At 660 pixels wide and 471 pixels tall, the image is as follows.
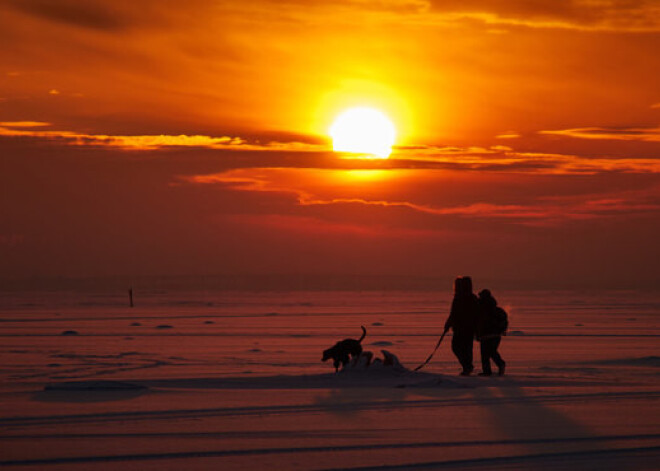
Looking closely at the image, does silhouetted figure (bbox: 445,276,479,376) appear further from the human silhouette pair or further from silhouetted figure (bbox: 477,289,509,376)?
silhouetted figure (bbox: 477,289,509,376)

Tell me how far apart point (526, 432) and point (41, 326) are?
30.1 meters

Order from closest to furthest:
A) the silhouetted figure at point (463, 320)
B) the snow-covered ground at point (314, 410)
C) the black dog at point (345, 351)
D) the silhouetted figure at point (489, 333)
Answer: the snow-covered ground at point (314, 410) → the silhouetted figure at point (489, 333) → the black dog at point (345, 351) → the silhouetted figure at point (463, 320)

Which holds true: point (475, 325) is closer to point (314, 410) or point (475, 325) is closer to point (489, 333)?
point (489, 333)

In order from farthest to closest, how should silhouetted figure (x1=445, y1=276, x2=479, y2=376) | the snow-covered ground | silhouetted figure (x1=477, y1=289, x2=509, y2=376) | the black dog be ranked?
silhouetted figure (x1=445, y1=276, x2=479, y2=376) < the black dog < silhouetted figure (x1=477, y1=289, x2=509, y2=376) < the snow-covered ground

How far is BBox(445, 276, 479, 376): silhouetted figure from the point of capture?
61.3ft

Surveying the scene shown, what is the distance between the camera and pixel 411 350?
25.5 metres

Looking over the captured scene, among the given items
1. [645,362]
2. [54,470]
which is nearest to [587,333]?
[645,362]

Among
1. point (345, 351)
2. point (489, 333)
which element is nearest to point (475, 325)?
point (489, 333)

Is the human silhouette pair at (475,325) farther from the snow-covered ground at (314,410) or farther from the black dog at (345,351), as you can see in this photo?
the black dog at (345,351)

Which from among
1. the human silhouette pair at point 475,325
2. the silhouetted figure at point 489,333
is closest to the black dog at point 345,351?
the human silhouette pair at point 475,325

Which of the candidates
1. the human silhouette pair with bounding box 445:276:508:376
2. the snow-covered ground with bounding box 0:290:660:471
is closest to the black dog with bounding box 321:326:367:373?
the snow-covered ground with bounding box 0:290:660:471

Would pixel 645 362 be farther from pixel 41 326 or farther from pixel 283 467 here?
pixel 41 326

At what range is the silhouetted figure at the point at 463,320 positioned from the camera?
1870 centimetres

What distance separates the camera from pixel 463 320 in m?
18.7
